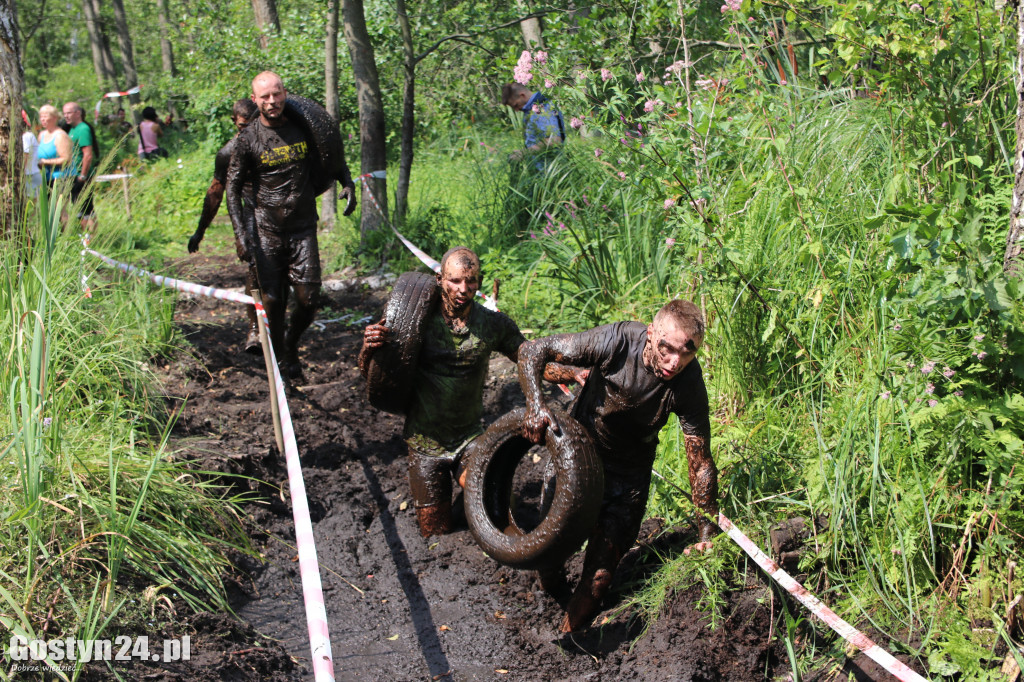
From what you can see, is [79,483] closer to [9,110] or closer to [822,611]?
[822,611]

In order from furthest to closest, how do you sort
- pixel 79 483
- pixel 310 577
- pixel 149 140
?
pixel 149 140
pixel 79 483
pixel 310 577

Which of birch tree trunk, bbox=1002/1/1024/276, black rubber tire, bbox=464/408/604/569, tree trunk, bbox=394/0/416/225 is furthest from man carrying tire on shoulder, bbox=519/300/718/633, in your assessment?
tree trunk, bbox=394/0/416/225

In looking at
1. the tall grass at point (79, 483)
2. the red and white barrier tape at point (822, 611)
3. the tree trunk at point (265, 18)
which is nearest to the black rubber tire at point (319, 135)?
the tall grass at point (79, 483)

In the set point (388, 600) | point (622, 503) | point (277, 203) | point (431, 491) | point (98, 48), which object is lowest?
point (388, 600)

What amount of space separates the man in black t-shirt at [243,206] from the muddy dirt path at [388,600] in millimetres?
898

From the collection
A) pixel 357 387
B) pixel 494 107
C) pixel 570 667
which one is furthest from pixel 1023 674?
pixel 494 107

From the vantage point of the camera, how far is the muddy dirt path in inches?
149

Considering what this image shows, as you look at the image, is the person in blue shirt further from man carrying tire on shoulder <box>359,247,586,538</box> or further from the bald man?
man carrying tire on shoulder <box>359,247,586,538</box>

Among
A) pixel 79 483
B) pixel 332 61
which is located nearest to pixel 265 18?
pixel 332 61

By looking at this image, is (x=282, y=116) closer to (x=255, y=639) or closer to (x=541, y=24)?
→ (x=255, y=639)

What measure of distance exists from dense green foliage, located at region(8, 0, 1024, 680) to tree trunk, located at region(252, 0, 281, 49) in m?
8.91

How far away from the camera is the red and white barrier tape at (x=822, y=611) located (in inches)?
127

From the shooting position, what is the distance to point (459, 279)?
14.1 feet

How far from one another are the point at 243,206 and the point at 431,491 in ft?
9.47
